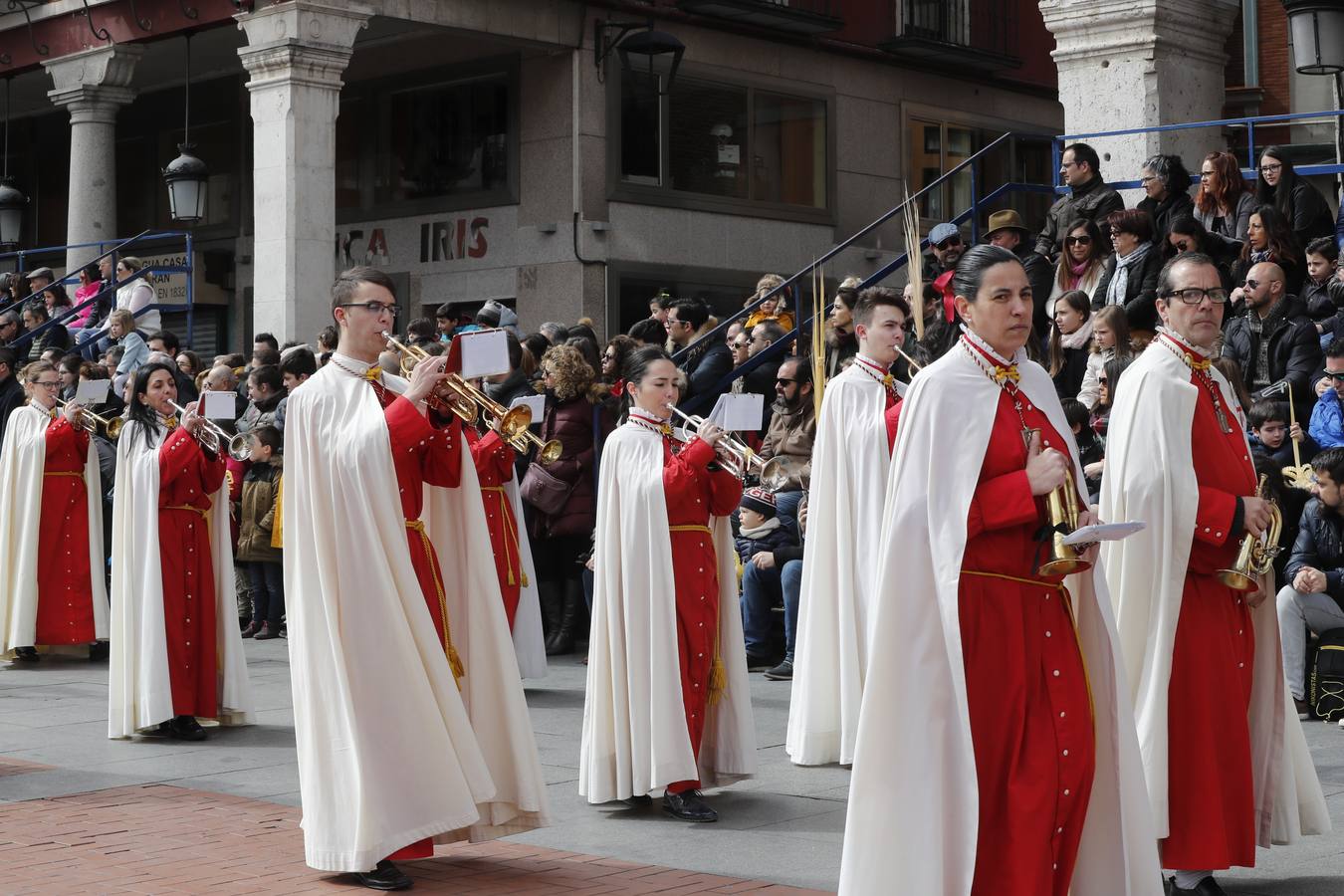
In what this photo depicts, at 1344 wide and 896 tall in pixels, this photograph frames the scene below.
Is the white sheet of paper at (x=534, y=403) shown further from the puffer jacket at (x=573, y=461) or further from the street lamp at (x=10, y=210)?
the street lamp at (x=10, y=210)

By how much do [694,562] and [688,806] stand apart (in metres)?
1.06

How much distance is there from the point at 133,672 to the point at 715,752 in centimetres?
379

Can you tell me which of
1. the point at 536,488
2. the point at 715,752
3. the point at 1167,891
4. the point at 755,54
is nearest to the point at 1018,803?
the point at 1167,891

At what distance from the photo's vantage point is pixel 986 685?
16.7 ft

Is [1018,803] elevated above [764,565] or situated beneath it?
situated beneath

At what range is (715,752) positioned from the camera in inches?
320

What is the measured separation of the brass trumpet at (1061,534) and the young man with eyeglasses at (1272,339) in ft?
20.4

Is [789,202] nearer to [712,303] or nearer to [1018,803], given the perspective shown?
[712,303]

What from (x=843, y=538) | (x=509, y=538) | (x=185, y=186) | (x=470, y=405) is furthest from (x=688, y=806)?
(x=185, y=186)

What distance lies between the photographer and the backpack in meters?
9.38

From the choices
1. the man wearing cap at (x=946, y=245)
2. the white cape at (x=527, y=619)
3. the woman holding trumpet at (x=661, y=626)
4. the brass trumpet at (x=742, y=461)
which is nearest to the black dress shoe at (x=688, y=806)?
the woman holding trumpet at (x=661, y=626)

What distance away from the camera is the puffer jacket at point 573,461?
520 inches

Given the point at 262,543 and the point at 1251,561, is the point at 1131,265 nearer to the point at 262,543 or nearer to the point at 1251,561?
the point at 1251,561

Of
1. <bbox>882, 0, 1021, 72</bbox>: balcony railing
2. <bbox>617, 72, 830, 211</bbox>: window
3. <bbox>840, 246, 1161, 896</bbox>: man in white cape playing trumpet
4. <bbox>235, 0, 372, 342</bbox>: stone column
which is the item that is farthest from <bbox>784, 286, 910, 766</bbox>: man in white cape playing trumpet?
<bbox>882, 0, 1021, 72</bbox>: balcony railing
